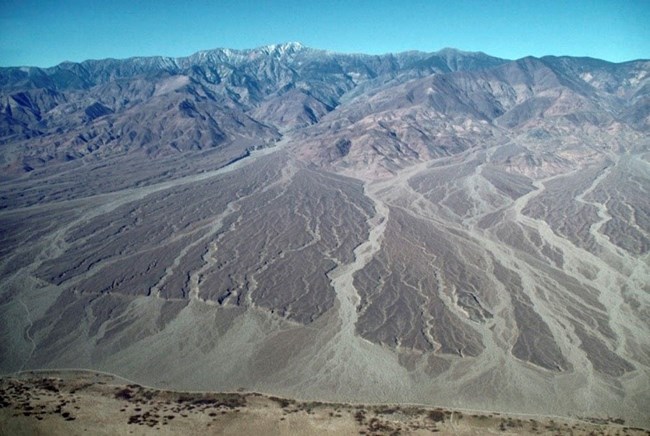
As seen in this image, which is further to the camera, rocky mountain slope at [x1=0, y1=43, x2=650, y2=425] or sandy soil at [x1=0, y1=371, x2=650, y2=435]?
rocky mountain slope at [x1=0, y1=43, x2=650, y2=425]

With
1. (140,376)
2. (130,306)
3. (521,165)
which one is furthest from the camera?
(521,165)

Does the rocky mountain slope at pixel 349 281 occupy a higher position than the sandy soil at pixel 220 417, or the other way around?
the rocky mountain slope at pixel 349 281

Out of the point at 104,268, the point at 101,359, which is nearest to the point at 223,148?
the point at 104,268

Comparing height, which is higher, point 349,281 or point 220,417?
point 349,281

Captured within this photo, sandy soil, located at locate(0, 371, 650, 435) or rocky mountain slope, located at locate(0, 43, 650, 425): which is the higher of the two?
rocky mountain slope, located at locate(0, 43, 650, 425)

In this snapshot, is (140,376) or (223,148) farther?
(223,148)

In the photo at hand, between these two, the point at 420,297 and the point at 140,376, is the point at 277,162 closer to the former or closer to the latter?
the point at 420,297

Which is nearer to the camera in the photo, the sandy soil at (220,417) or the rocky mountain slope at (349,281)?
the sandy soil at (220,417)

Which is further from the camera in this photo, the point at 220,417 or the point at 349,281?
the point at 349,281
